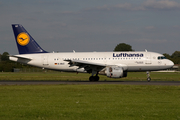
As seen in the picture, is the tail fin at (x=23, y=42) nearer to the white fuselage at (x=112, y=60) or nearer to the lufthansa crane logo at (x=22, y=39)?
the lufthansa crane logo at (x=22, y=39)

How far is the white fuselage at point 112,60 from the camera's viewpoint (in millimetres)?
34844

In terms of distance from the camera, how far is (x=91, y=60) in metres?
36.2

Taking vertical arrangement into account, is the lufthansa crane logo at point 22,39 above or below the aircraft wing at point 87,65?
above

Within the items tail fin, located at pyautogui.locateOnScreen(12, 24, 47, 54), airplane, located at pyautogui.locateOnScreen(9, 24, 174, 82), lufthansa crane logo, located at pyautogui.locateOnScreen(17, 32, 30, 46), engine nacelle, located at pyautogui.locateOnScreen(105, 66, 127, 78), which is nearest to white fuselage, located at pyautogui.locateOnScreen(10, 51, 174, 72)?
airplane, located at pyautogui.locateOnScreen(9, 24, 174, 82)

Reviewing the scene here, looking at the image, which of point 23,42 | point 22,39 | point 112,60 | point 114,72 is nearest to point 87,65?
point 112,60

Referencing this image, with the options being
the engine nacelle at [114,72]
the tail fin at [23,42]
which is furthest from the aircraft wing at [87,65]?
the tail fin at [23,42]

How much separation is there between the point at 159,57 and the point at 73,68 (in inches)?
472

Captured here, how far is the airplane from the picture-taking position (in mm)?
34031

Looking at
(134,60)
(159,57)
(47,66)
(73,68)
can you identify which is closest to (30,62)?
(47,66)

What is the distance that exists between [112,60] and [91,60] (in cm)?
305

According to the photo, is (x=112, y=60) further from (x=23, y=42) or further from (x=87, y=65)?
(x=23, y=42)

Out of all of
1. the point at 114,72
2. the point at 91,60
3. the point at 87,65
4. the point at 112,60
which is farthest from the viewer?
the point at 91,60

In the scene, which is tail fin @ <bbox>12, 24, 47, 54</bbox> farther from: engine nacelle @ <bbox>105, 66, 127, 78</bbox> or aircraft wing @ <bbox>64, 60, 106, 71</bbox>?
engine nacelle @ <bbox>105, 66, 127, 78</bbox>

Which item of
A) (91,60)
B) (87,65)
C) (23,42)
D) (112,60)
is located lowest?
(87,65)
